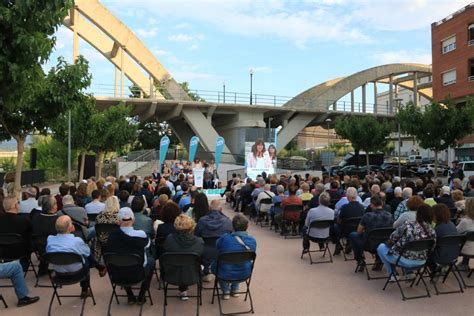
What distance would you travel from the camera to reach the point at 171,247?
5.00 metres

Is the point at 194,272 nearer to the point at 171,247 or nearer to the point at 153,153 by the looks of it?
the point at 171,247

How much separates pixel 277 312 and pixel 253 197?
6.82 metres

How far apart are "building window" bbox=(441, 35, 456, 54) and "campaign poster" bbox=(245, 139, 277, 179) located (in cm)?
2212

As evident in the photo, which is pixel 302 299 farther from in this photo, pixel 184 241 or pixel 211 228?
pixel 184 241

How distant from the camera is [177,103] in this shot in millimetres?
33625

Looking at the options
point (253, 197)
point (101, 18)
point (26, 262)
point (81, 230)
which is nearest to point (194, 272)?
point (81, 230)

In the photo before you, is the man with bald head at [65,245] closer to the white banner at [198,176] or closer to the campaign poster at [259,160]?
the white banner at [198,176]

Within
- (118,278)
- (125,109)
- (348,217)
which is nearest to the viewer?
(118,278)

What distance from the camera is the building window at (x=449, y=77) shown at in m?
33.8

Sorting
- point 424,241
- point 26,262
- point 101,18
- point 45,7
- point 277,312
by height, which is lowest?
point 277,312

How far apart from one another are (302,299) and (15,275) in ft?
11.9

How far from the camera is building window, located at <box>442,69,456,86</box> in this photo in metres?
33.8

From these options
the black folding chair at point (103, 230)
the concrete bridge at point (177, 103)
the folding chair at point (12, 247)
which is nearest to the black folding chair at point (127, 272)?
the black folding chair at point (103, 230)

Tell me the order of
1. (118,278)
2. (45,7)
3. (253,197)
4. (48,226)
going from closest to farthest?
(118,278) → (45,7) → (48,226) → (253,197)
